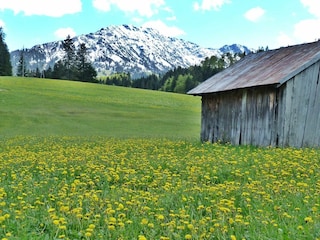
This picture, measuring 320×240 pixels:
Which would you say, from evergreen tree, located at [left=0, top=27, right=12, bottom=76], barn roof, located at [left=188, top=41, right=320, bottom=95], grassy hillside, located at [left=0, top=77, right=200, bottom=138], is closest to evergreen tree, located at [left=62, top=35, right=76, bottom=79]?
evergreen tree, located at [left=0, top=27, right=12, bottom=76]

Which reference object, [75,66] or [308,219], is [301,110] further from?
[75,66]

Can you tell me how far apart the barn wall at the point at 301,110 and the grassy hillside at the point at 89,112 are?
45.9ft

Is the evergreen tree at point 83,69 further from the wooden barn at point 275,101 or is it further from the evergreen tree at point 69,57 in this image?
the wooden barn at point 275,101

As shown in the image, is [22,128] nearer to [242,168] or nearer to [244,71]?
[244,71]

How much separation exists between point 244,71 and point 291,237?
1620 cm

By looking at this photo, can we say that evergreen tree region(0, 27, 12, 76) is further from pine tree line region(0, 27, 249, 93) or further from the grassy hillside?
the grassy hillside

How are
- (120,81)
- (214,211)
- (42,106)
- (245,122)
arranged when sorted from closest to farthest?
(214,211) → (245,122) → (42,106) → (120,81)

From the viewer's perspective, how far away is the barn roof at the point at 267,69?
607 inches

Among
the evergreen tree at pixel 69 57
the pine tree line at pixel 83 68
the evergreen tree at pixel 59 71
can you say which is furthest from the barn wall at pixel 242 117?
the evergreen tree at pixel 59 71

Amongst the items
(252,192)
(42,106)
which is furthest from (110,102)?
(252,192)

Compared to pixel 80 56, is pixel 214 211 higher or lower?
lower

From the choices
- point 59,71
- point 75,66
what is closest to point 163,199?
point 75,66

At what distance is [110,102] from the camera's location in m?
57.6

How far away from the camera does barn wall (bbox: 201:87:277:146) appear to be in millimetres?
16188
